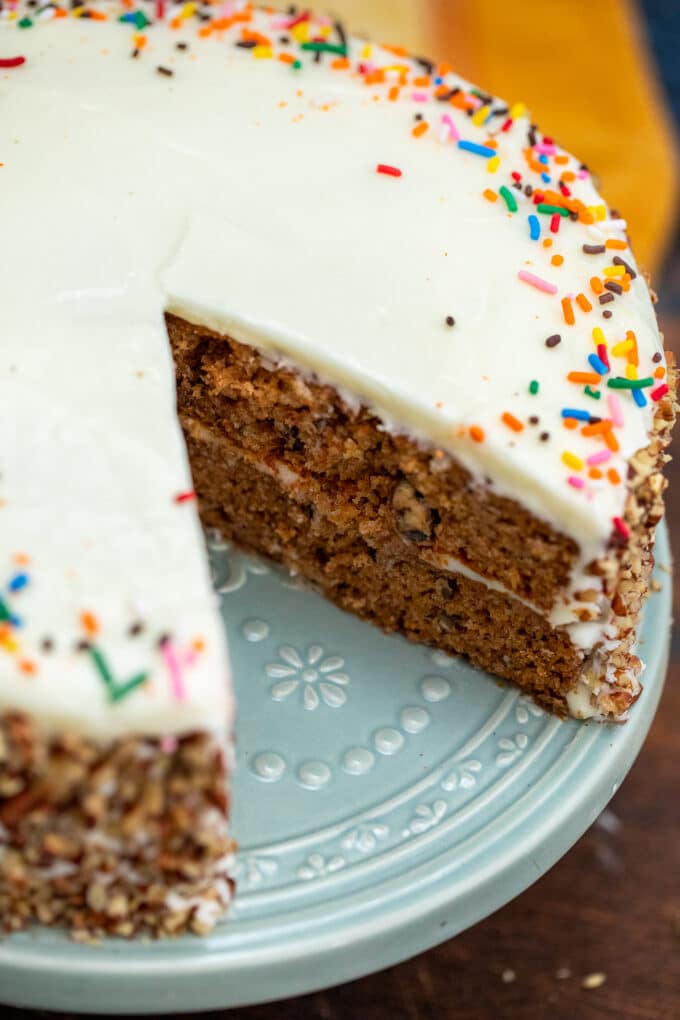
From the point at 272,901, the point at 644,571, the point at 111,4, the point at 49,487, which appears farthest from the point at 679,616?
the point at 111,4

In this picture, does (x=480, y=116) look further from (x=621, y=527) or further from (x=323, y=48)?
(x=621, y=527)

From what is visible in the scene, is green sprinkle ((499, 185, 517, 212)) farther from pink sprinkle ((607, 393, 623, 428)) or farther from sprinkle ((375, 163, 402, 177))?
pink sprinkle ((607, 393, 623, 428))

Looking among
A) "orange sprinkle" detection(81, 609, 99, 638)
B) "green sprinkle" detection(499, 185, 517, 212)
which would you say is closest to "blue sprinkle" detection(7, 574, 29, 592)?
"orange sprinkle" detection(81, 609, 99, 638)

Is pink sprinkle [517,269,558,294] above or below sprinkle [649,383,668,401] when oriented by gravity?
above

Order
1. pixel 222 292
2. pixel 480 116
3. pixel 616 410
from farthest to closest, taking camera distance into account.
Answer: pixel 480 116, pixel 222 292, pixel 616 410

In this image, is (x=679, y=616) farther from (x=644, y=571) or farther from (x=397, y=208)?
(x=397, y=208)

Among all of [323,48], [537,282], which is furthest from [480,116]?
[537,282]
